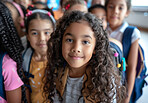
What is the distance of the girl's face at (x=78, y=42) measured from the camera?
69 cm

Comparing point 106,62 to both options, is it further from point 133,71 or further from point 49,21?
point 49,21

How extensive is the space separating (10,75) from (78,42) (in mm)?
548

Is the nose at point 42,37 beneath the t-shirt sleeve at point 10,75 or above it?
above

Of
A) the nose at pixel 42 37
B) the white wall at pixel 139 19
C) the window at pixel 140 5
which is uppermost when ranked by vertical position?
the window at pixel 140 5

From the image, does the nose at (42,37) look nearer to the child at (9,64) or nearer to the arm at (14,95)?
the child at (9,64)

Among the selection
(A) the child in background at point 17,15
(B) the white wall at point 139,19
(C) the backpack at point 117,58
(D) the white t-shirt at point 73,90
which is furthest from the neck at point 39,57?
(B) the white wall at point 139,19

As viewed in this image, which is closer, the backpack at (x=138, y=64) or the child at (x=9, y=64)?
the child at (x=9, y=64)

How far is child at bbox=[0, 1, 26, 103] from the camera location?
84 centimetres

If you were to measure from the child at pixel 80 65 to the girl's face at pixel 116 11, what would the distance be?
1.89 ft

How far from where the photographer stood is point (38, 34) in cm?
104

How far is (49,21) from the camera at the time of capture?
111cm

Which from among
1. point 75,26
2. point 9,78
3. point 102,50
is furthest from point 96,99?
point 9,78

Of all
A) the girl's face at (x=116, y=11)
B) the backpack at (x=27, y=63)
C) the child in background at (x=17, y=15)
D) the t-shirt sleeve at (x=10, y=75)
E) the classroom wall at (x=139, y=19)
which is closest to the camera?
the t-shirt sleeve at (x=10, y=75)

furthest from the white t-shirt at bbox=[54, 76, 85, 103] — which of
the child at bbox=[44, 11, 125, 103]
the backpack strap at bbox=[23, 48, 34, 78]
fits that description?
the backpack strap at bbox=[23, 48, 34, 78]
